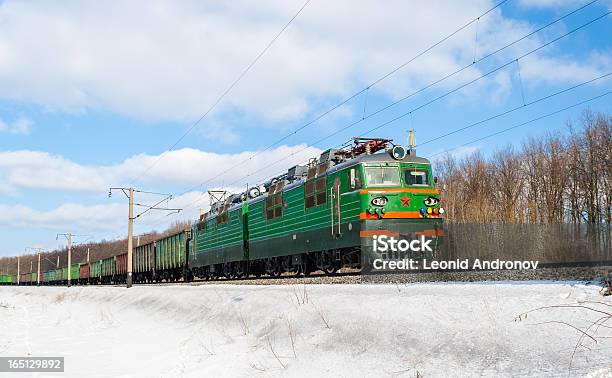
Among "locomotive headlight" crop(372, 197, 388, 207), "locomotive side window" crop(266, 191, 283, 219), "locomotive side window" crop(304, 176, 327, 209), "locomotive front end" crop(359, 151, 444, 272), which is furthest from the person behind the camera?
"locomotive side window" crop(266, 191, 283, 219)

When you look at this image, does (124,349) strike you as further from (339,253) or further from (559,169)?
(559,169)

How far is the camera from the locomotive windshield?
1738 centimetres

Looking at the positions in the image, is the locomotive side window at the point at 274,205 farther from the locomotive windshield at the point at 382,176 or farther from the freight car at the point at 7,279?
the freight car at the point at 7,279

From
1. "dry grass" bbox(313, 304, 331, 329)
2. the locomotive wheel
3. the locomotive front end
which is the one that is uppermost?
the locomotive front end

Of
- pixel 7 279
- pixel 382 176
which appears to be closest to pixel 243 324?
pixel 382 176

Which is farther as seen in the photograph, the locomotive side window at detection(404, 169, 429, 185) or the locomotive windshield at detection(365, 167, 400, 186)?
the locomotive side window at detection(404, 169, 429, 185)

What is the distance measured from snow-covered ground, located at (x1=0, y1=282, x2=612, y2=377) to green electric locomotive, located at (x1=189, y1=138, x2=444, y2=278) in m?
3.96

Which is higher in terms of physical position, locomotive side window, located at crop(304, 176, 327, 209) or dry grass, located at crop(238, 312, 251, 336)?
locomotive side window, located at crop(304, 176, 327, 209)

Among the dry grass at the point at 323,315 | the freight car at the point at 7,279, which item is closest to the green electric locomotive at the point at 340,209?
the dry grass at the point at 323,315

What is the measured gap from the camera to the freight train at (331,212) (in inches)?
672

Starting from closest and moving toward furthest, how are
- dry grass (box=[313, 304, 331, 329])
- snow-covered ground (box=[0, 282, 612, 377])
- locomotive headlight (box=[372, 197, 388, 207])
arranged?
snow-covered ground (box=[0, 282, 612, 377])
dry grass (box=[313, 304, 331, 329])
locomotive headlight (box=[372, 197, 388, 207])

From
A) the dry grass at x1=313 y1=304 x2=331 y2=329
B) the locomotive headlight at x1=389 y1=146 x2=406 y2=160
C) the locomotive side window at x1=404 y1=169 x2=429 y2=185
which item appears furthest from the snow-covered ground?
the locomotive headlight at x1=389 y1=146 x2=406 y2=160

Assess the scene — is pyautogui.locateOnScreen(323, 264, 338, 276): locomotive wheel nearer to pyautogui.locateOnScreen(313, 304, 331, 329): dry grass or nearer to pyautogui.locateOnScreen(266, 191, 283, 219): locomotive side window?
pyautogui.locateOnScreen(266, 191, 283, 219): locomotive side window

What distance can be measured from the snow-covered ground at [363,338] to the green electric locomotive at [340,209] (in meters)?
3.96
